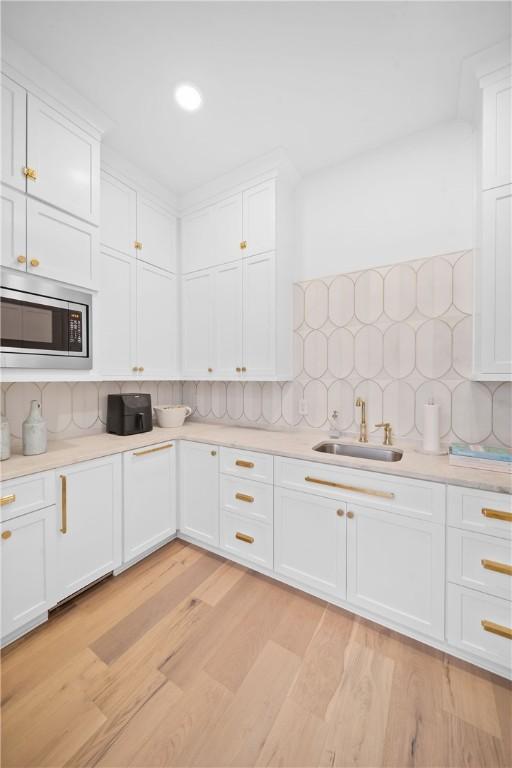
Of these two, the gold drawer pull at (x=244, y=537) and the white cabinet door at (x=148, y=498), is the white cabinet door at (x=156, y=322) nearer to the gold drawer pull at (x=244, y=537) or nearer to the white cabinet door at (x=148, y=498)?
the white cabinet door at (x=148, y=498)

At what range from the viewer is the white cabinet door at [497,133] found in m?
1.45

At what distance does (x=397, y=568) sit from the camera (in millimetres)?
1492

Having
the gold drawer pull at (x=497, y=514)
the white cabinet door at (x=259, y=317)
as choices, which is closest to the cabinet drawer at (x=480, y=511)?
the gold drawer pull at (x=497, y=514)

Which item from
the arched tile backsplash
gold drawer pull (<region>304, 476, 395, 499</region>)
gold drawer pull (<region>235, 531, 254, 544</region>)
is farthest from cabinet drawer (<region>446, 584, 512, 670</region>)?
gold drawer pull (<region>235, 531, 254, 544</region>)

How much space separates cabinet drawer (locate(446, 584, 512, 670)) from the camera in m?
1.27

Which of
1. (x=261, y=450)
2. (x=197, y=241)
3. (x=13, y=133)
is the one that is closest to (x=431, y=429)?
(x=261, y=450)

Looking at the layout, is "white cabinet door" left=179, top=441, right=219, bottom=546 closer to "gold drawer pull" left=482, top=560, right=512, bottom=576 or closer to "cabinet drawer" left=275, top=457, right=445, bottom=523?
"cabinet drawer" left=275, top=457, right=445, bottom=523

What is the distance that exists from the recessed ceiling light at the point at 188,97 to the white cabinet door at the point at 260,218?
0.63 m

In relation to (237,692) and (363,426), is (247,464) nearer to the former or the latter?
(363,426)

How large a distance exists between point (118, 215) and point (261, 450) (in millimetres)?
1918

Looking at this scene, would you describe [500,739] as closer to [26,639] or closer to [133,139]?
[26,639]

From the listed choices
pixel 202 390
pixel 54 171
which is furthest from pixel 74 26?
pixel 202 390

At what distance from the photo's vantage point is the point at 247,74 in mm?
1537

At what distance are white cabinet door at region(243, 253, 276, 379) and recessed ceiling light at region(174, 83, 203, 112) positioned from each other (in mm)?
893
